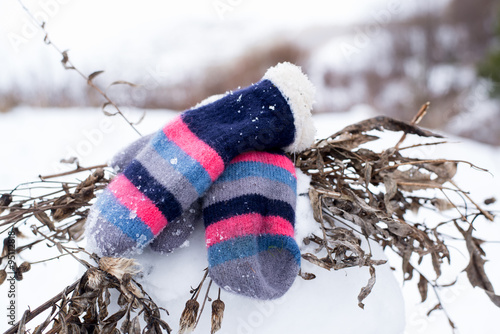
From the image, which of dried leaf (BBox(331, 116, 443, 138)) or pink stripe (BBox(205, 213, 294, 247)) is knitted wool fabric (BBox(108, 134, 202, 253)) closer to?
pink stripe (BBox(205, 213, 294, 247))

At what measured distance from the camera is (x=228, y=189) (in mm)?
602

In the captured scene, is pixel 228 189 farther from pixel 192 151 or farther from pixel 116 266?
pixel 116 266

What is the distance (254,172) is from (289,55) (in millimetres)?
4910

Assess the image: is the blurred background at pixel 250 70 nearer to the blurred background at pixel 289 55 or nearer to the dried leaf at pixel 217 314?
the blurred background at pixel 289 55

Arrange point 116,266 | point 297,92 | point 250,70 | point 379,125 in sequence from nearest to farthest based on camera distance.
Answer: point 116,266 < point 297,92 < point 379,125 < point 250,70

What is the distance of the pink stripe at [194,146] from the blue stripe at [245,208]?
0.16 ft

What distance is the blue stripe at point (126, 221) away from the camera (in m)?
0.55

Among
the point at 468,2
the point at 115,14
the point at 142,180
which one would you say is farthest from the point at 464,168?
the point at 468,2


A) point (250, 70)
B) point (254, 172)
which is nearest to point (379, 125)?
point (254, 172)

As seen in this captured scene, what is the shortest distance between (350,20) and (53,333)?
7.73 meters

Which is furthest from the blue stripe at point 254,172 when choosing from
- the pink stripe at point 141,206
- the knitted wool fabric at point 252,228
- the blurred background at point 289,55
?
the blurred background at point 289,55

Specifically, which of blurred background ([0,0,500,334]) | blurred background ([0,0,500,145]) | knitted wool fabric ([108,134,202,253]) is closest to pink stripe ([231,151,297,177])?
knitted wool fabric ([108,134,202,253])

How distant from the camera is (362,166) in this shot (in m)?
0.73

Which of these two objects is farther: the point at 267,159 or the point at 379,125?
the point at 379,125
